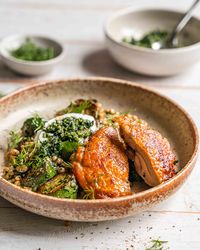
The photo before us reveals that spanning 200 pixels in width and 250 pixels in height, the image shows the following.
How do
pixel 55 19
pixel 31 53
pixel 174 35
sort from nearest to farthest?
1. pixel 31 53
2. pixel 174 35
3. pixel 55 19

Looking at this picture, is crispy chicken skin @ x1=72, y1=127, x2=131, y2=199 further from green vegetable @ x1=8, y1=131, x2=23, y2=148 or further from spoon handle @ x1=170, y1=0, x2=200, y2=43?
spoon handle @ x1=170, y1=0, x2=200, y2=43

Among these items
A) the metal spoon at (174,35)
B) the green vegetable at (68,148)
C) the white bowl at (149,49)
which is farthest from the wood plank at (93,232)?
the metal spoon at (174,35)

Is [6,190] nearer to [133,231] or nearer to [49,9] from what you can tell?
[133,231]

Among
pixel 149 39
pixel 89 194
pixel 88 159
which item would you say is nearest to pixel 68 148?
pixel 88 159

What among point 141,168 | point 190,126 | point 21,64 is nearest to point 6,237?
point 141,168

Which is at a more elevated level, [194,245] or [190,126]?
[190,126]

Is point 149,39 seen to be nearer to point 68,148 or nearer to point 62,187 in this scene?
point 68,148

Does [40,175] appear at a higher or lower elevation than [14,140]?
higher

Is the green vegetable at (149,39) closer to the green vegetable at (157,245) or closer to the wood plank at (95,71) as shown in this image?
the wood plank at (95,71)
